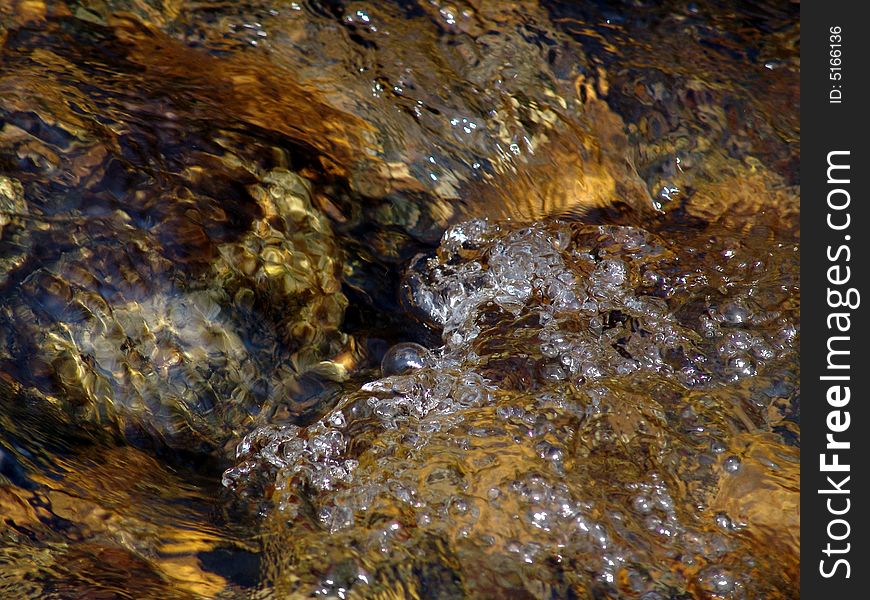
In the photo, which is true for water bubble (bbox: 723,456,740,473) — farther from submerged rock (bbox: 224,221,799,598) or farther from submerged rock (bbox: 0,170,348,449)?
submerged rock (bbox: 0,170,348,449)

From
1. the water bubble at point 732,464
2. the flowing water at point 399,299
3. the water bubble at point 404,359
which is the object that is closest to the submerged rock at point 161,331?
the flowing water at point 399,299

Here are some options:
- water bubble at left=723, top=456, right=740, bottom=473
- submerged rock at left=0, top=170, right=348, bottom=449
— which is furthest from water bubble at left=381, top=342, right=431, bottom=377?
water bubble at left=723, top=456, right=740, bottom=473

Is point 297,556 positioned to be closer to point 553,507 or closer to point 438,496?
point 438,496

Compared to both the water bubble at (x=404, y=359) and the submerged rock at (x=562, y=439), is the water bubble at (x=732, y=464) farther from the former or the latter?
the water bubble at (x=404, y=359)

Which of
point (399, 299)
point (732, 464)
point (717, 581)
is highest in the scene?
point (399, 299)

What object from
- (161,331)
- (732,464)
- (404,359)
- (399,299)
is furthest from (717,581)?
(161,331)

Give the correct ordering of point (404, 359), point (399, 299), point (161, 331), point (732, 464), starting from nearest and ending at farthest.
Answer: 1. point (732, 464)
2. point (161, 331)
3. point (404, 359)
4. point (399, 299)

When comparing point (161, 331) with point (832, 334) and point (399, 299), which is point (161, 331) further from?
point (832, 334)
